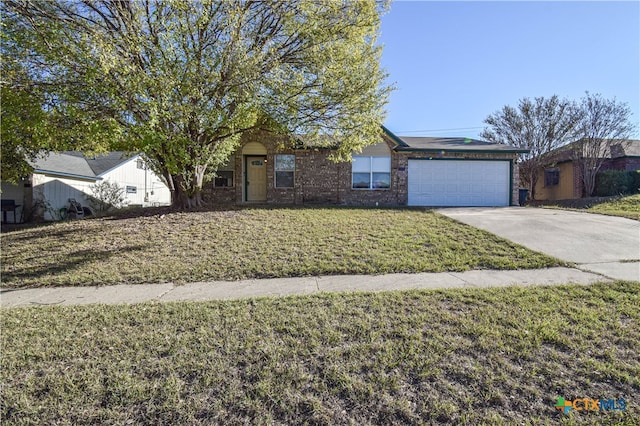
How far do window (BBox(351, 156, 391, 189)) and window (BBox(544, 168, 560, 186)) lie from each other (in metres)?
14.1

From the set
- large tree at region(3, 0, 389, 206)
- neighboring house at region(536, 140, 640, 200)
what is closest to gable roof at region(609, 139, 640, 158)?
neighboring house at region(536, 140, 640, 200)

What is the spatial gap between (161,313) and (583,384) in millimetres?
4454

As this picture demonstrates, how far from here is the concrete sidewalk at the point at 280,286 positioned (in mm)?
4555

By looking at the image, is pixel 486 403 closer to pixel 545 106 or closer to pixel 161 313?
pixel 161 313

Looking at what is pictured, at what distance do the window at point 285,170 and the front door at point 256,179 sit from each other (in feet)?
2.50

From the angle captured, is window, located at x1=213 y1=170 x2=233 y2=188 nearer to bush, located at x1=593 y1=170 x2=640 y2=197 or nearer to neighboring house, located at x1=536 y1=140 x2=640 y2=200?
neighboring house, located at x1=536 y1=140 x2=640 y2=200

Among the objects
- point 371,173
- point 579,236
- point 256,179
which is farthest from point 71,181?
point 579,236

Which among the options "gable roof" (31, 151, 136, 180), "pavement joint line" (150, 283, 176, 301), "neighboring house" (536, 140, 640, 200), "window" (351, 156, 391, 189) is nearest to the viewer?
"pavement joint line" (150, 283, 176, 301)

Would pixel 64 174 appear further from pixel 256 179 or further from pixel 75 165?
pixel 256 179

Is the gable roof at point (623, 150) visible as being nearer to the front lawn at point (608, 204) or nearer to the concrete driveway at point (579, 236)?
the front lawn at point (608, 204)

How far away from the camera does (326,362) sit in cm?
275

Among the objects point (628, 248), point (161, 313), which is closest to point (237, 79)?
point (161, 313)

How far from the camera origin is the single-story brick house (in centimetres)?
1444

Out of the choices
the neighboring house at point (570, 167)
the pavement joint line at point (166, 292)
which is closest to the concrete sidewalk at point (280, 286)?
the pavement joint line at point (166, 292)
